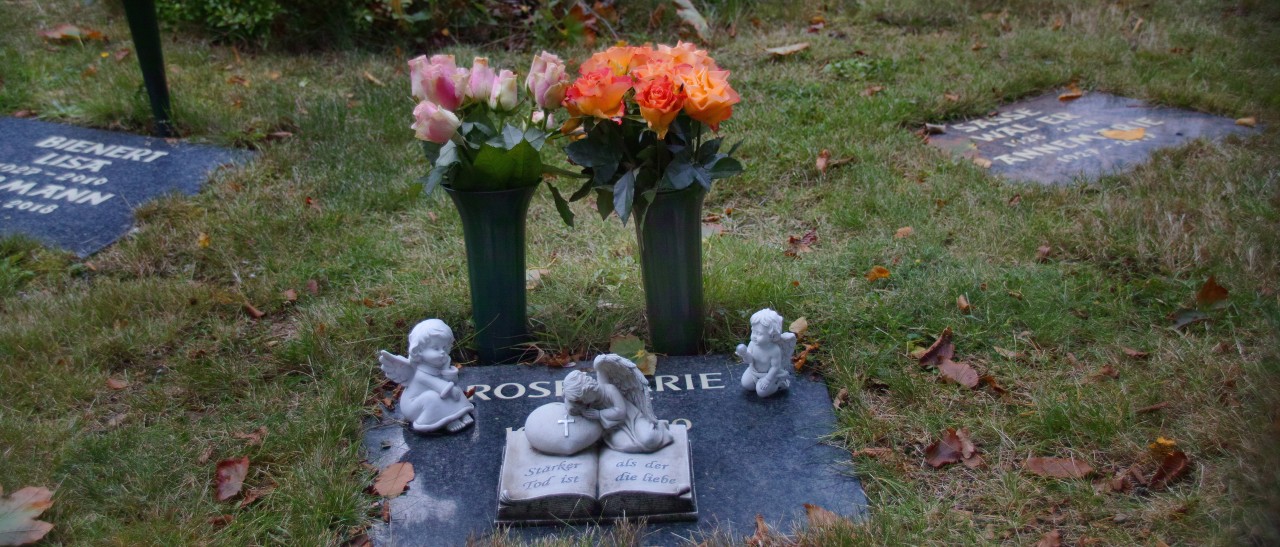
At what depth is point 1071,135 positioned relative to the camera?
4.73 m

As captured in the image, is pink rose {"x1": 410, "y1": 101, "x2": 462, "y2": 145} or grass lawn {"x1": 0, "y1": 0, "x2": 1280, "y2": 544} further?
pink rose {"x1": 410, "y1": 101, "x2": 462, "y2": 145}

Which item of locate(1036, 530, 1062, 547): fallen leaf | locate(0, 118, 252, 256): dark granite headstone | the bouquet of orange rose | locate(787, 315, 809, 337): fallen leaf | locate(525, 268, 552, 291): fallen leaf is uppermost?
the bouquet of orange rose

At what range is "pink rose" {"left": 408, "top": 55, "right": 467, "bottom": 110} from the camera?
2.59 m

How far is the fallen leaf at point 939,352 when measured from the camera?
302cm

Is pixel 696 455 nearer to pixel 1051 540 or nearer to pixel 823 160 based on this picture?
pixel 1051 540

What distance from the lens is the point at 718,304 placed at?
10.6ft

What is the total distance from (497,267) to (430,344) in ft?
1.36

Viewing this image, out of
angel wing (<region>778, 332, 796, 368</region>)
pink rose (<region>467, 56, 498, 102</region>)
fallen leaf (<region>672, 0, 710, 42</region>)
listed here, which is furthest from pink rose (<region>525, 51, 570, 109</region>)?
fallen leaf (<region>672, 0, 710, 42</region>)

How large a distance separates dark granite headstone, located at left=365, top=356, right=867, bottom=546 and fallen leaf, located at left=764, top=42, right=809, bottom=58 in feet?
10.5

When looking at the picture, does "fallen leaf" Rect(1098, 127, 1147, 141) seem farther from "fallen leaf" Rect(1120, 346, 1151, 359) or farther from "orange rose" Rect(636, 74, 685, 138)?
"orange rose" Rect(636, 74, 685, 138)

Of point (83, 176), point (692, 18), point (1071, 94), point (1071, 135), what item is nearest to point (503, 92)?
point (83, 176)

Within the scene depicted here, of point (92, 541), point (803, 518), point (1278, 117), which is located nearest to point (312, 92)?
point (92, 541)

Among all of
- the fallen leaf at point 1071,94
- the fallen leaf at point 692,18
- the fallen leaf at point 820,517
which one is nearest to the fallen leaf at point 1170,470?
the fallen leaf at point 820,517

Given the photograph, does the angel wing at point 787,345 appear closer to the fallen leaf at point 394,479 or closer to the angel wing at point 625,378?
the angel wing at point 625,378
